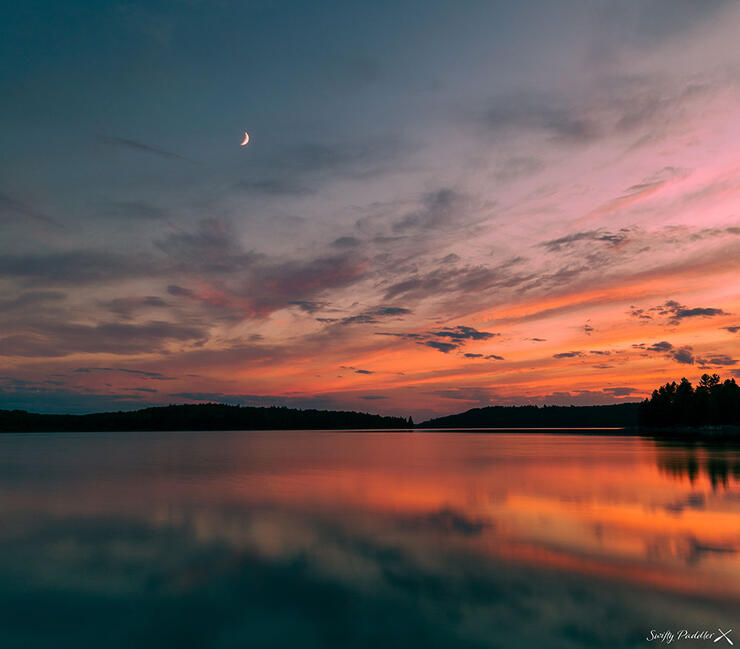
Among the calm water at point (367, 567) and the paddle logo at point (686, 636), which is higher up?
the paddle logo at point (686, 636)

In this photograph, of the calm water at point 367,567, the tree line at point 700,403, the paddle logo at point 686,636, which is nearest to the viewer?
the paddle logo at point 686,636

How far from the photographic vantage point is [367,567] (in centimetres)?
1688

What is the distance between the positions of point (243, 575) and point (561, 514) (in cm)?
1648

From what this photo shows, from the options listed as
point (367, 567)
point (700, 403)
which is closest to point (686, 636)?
point (367, 567)

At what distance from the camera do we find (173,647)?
11.1 m

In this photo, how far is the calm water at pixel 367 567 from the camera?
12.0 m

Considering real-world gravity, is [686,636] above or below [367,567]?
above

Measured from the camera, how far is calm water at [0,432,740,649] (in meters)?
12.0

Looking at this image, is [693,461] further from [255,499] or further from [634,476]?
[255,499]

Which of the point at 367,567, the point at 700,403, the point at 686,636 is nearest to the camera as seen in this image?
the point at 686,636

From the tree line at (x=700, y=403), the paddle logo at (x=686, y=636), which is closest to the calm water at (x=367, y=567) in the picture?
the paddle logo at (x=686, y=636)

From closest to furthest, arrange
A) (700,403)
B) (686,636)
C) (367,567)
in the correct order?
(686,636) → (367,567) → (700,403)

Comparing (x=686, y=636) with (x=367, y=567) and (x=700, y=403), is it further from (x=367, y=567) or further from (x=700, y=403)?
(x=700, y=403)

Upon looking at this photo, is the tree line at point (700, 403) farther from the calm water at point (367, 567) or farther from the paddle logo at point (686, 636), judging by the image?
the paddle logo at point (686, 636)
